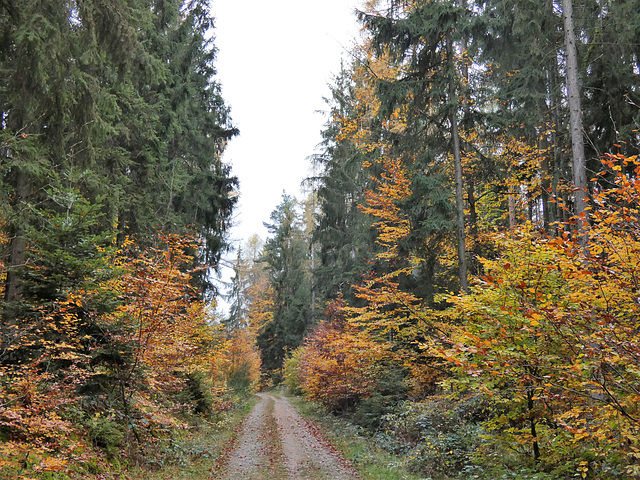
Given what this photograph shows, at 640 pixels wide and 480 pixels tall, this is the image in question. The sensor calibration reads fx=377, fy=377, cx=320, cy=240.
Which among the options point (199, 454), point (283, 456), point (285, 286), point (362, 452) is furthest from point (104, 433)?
point (285, 286)

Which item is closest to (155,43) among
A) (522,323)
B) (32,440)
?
(32,440)

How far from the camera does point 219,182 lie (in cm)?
1867

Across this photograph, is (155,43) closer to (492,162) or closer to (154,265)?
(154,265)

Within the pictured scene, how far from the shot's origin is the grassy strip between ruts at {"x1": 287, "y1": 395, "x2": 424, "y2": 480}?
8.05m

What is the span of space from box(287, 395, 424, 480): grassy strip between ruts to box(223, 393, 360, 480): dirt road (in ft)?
1.02

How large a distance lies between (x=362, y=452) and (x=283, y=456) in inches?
83.4

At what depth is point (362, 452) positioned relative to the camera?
33.2ft

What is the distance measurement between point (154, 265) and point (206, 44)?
1391 centimetres

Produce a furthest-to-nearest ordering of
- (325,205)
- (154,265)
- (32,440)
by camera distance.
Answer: (325,205) → (154,265) → (32,440)

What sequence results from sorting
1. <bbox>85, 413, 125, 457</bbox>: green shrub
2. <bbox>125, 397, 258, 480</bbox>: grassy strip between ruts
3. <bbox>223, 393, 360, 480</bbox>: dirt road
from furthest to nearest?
<bbox>223, 393, 360, 480</bbox>: dirt road
<bbox>125, 397, 258, 480</bbox>: grassy strip between ruts
<bbox>85, 413, 125, 457</bbox>: green shrub

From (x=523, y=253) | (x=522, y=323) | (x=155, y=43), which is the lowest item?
(x=522, y=323)

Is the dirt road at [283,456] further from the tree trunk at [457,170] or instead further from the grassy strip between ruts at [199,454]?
the tree trunk at [457,170]

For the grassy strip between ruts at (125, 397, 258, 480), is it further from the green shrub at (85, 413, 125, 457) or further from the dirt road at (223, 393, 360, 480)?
the green shrub at (85, 413, 125, 457)

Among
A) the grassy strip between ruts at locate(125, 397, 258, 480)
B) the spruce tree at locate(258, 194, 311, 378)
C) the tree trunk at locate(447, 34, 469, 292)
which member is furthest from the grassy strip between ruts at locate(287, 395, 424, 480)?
the spruce tree at locate(258, 194, 311, 378)
